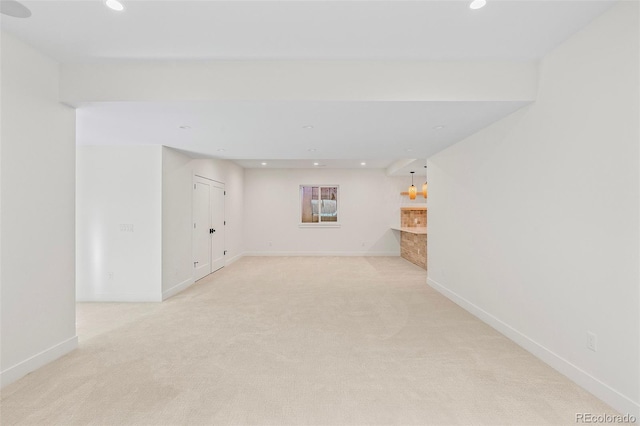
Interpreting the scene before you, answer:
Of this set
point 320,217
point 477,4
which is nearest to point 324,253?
point 320,217

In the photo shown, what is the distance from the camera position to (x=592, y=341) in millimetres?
2232

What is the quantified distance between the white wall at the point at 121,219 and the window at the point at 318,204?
5067 mm

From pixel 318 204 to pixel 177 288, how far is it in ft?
16.7

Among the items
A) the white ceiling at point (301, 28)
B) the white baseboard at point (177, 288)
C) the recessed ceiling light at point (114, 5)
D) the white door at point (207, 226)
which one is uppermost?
the white ceiling at point (301, 28)

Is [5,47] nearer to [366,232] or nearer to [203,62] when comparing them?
[203,62]

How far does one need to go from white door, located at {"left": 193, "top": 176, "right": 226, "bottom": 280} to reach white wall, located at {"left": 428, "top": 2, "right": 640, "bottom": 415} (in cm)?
478

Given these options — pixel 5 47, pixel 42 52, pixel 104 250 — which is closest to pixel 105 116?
pixel 42 52

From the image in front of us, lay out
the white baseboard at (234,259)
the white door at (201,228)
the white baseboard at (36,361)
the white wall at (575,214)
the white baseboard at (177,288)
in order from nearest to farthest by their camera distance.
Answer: the white wall at (575,214)
the white baseboard at (36,361)
the white baseboard at (177,288)
the white door at (201,228)
the white baseboard at (234,259)

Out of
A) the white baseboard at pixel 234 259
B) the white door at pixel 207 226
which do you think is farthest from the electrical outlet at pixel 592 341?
the white baseboard at pixel 234 259

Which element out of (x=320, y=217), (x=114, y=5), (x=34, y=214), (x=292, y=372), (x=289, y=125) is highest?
(x=114, y=5)

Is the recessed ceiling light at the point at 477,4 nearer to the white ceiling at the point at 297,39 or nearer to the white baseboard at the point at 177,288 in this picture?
the white ceiling at the point at 297,39

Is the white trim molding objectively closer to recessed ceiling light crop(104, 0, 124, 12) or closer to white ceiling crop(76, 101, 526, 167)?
white ceiling crop(76, 101, 526, 167)

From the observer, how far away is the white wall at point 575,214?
199 centimetres

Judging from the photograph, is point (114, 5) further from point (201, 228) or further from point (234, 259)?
point (234, 259)
